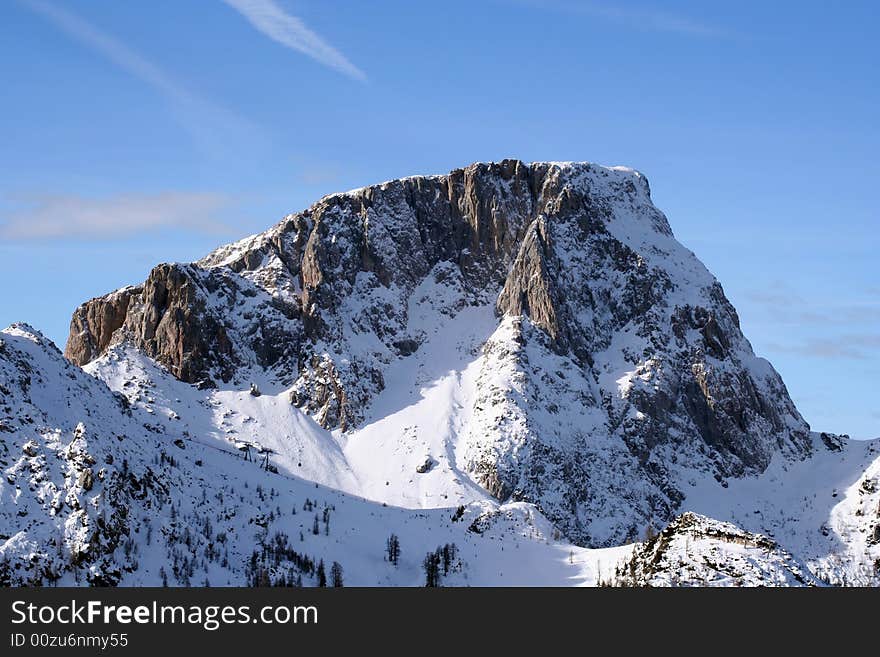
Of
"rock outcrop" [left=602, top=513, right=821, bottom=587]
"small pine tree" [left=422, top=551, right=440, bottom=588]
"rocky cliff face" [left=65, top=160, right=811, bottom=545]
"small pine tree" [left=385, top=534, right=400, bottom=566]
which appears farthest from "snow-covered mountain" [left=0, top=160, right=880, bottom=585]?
"rock outcrop" [left=602, top=513, right=821, bottom=587]

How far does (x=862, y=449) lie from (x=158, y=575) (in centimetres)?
12819

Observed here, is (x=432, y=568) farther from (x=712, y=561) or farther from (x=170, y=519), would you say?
(x=712, y=561)

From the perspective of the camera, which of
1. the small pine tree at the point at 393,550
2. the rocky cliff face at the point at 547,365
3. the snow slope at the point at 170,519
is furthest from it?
the rocky cliff face at the point at 547,365

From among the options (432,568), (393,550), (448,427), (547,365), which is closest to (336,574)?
(432,568)

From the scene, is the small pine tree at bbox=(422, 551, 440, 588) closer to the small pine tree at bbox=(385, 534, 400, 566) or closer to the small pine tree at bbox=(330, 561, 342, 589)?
the small pine tree at bbox=(385, 534, 400, 566)

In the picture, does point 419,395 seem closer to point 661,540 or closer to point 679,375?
point 679,375

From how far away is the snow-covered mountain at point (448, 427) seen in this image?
118 m

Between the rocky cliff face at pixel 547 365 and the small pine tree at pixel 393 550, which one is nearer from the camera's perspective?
the small pine tree at pixel 393 550

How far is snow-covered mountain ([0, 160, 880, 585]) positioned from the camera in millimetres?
117812

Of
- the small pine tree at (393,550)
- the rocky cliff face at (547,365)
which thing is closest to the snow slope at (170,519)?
the small pine tree at (393,550)

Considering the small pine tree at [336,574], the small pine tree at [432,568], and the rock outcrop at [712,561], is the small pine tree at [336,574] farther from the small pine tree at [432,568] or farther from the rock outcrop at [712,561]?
the rock outcrop at [712,561]

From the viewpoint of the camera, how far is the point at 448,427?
587 ft

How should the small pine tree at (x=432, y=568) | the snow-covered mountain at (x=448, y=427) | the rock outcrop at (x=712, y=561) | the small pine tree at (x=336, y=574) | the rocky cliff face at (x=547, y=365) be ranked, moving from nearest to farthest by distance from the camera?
the rock outcrop at (x=712, y=561)
the small pine tree at (x=336, y=574)
the small pine tree at (x=432, y=568)
the snow-covered mountain at (x=448, y=427)
the rocky cliff face at (x=547, y=365)

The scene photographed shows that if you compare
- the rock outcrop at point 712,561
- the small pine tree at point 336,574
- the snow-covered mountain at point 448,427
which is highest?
the snow-covered mountain at point 448,427
